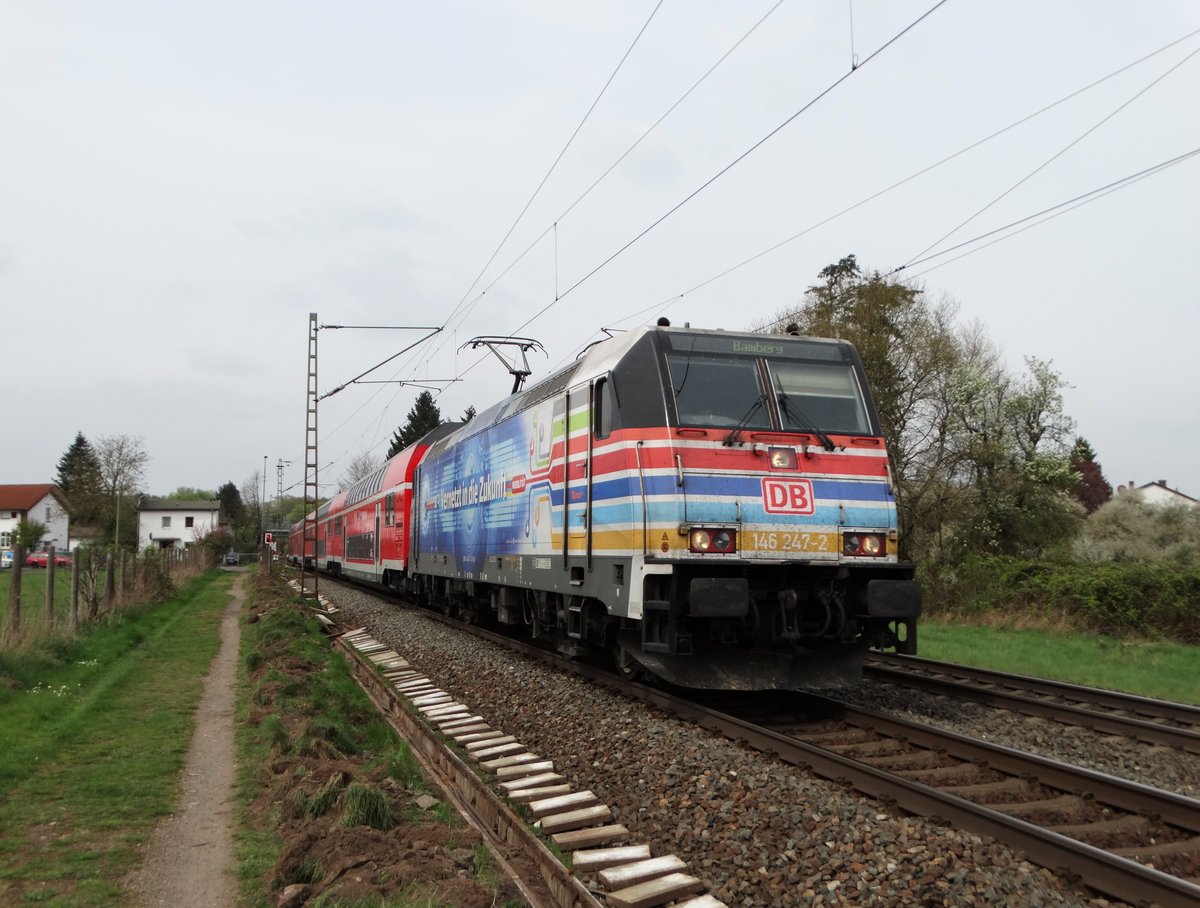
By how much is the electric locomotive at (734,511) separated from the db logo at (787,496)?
1cm

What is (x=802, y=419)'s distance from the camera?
8859 millimetres

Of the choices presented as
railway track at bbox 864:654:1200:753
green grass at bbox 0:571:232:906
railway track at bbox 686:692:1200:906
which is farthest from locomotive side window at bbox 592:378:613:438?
green grass at bbox 0:571:232:906

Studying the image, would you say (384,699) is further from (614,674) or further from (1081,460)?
(1081,460)

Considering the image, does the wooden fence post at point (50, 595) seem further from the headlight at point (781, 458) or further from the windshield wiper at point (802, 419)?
the windshield wiper at point (802, 419)

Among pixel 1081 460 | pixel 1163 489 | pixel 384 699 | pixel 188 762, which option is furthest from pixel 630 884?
pixel 1163 489

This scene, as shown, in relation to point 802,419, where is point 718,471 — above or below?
below

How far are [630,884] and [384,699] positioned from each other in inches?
251

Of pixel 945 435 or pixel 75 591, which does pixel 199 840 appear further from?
pixel 945 435

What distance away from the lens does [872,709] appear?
8703 millimetres

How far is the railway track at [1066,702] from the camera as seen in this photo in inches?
295

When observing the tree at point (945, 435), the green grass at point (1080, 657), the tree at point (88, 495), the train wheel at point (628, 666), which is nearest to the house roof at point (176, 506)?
the tree at point (88, 495)

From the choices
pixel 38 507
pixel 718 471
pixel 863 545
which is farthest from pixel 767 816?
pixel 38 507

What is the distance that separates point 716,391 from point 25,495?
87.8 m

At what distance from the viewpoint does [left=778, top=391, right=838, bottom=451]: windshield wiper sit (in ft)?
28.5
